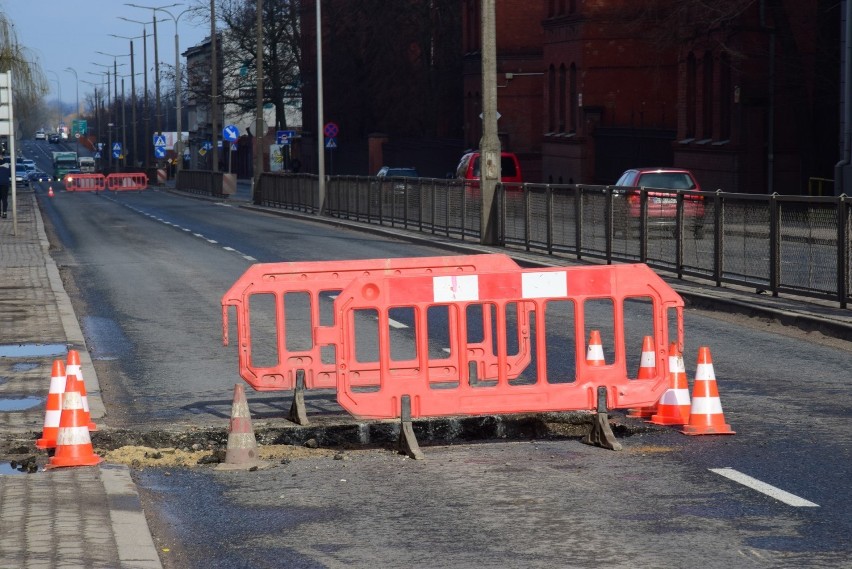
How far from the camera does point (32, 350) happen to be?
14.2m

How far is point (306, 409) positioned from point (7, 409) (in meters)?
2.17

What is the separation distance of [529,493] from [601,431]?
5.05ft

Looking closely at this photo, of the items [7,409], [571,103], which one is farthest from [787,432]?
[571,103]

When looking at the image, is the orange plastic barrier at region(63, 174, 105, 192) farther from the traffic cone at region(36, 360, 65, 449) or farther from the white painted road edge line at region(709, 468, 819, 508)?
the white painted road edge line at region(709, 468, 819, 508)

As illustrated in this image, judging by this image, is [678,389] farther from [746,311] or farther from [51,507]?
[746,311]

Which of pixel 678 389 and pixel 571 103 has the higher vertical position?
pixel 571 103

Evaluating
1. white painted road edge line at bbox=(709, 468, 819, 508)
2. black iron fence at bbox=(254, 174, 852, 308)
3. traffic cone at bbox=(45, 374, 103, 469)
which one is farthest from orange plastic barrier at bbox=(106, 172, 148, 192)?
white painted road edge line at bbox=(709, 468, 819, 508)

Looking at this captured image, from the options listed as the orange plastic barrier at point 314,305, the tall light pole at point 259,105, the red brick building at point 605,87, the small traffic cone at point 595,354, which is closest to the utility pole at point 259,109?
the tall light pole at point 259,105

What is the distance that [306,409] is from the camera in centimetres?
1102

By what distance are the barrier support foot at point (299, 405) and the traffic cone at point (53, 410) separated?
1596 millimetres

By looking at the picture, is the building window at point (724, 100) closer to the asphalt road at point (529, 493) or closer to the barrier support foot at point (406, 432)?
the asphalt road at point (529, 493)

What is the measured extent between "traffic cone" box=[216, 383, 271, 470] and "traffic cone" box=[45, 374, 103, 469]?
775 mm

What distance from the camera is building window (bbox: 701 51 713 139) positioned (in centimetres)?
4606

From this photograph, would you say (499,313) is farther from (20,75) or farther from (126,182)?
(126,182)
